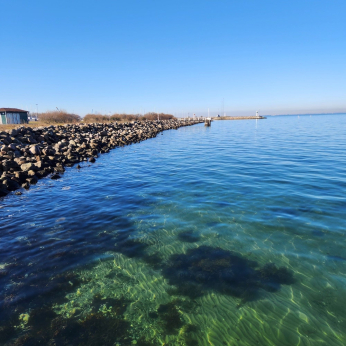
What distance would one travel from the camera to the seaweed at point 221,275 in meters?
4.88

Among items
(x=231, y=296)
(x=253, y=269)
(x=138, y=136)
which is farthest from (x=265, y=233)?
(x=138, y=136)

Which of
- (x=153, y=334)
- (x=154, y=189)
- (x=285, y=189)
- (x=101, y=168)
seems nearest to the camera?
(x=153, y=334)

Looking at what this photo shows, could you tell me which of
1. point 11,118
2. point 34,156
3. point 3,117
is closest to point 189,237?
point 34,156

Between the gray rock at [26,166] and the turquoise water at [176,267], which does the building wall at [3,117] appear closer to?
the gray rock at [26,166]

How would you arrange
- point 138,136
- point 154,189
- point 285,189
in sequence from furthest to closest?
point 138,136 < point 154,189 < point 285,189

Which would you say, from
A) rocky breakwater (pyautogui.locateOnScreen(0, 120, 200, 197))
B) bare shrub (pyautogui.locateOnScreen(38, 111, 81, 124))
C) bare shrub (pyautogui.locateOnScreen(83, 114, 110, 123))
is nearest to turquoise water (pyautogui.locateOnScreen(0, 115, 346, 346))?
rocky breakwater (pyautogui.locateOnScreen(0, 120, 200, 197))

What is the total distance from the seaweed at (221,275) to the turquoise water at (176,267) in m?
0.02

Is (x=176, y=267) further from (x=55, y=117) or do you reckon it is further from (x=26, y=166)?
(x=55, y=117)

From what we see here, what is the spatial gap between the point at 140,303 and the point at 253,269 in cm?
268

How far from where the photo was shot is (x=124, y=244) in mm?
6625

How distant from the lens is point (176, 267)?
5621 mm

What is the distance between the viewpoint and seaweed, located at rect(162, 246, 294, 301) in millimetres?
4875

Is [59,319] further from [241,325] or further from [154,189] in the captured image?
[154,189]

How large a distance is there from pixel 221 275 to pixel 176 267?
1.06 meters
